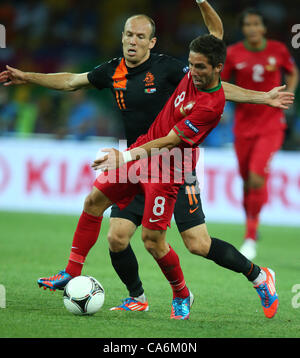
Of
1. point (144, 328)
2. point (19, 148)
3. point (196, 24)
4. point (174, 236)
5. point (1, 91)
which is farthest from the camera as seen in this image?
point (196, 24)

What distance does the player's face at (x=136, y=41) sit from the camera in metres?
5.62

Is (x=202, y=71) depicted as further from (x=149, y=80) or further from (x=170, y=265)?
(x=170, y=265)

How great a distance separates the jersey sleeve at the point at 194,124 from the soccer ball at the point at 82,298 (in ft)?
4.15

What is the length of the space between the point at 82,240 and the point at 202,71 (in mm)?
1615

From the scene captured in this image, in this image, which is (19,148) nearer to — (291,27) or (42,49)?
(42,49)

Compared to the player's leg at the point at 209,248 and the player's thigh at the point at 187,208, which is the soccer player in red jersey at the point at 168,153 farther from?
the player's thigh at the point at 187,208

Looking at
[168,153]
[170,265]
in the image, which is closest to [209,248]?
[170,265]

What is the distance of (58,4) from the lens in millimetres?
17516

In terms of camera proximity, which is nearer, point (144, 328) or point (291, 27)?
point (144, 328)

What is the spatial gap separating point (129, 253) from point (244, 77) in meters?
4.21

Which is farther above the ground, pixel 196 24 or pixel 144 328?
pixel 196 24
